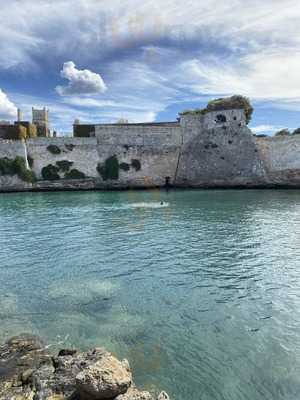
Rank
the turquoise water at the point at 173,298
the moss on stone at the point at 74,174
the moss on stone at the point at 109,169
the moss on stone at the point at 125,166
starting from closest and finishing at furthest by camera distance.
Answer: the turquoise water at the point at 173,298 < the moss on stone at the point at 74,174 < the moss on stone at the point at 109,169 < the moss on stone at the point at 125,166

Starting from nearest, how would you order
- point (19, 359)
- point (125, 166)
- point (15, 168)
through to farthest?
point (19, 359) → point (15, 168) → point (125, 166)

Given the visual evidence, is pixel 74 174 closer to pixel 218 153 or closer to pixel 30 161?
pixel 30 161

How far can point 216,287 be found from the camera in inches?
549

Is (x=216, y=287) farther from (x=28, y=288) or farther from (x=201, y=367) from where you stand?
(x=28, y=288)

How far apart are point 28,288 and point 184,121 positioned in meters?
53.6

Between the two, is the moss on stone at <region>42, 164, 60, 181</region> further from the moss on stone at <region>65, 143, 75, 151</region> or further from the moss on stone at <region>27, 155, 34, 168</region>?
the moss on stone at <region>65, 143, 75, 151</region>

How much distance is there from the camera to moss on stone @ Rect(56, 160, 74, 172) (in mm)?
58312

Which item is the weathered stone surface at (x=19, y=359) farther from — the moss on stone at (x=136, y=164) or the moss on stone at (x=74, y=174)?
the moss on stone at (x=136, y=164)

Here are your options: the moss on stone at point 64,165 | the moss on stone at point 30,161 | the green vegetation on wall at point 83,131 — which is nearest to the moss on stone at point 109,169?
the moss on stone at point 64,165

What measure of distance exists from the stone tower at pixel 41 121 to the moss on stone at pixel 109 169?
17.9m

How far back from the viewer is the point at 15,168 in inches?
2174

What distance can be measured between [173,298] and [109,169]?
48351 mm

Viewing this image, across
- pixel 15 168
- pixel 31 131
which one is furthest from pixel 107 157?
pixel 15 168

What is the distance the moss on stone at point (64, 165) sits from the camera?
191ft
